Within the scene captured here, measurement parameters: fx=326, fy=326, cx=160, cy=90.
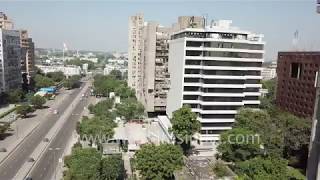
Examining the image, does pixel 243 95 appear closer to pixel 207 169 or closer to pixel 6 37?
pixel 207 169

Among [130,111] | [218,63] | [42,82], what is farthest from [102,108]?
[42,82]

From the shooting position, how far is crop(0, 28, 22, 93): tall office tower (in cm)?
9388

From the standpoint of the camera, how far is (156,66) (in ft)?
254

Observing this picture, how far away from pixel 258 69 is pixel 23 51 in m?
96.9

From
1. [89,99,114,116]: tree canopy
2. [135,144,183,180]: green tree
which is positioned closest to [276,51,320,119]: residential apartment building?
[135,144,183,180]: green tree

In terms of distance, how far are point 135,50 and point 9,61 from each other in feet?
127

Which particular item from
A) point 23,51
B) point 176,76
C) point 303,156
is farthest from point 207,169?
point 23,51

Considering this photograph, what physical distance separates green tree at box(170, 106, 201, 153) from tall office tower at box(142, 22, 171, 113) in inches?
929

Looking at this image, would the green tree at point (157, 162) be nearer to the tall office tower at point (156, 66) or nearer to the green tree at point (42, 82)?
the tall office tower at point (156, 66)

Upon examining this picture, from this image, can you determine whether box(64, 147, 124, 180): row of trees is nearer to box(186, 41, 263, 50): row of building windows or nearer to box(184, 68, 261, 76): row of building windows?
box(184, 68, 261, 76): row of building windows

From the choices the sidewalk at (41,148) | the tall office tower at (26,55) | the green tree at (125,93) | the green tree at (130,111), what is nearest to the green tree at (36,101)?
the sidewalk at (41,148)

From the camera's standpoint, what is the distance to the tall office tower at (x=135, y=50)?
101 metres

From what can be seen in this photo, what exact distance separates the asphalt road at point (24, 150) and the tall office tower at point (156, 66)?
23953 mm

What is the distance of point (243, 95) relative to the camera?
57312mm
